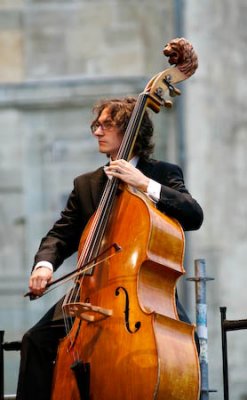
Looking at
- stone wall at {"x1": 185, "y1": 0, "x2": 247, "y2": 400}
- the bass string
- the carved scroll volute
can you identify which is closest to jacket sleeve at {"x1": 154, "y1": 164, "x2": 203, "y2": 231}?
the bass string

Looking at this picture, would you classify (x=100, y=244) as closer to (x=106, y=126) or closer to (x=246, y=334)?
(x=106, y=126)

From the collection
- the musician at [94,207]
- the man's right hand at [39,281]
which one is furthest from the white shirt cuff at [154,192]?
the man's right hand at [39,281]

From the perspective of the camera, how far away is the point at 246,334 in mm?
11930

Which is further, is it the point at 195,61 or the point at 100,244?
the point at 195,61

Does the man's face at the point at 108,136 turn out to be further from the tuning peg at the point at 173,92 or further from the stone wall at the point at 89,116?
the stone wall at the point at 89,116

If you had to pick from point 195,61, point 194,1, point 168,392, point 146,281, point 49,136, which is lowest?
point 168,392

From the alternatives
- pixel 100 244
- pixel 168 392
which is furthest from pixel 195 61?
pixel 168 392

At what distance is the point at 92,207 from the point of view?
247 inches

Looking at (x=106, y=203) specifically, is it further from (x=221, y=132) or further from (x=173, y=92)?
(x=221, y=132)

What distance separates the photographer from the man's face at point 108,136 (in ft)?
20.3

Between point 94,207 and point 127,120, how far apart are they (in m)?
0.42

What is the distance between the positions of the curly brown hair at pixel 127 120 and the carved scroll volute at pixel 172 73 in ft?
0.37

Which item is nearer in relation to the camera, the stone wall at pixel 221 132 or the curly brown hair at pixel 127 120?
the curly brown hair at pixel 127 120

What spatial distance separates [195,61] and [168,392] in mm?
1585
